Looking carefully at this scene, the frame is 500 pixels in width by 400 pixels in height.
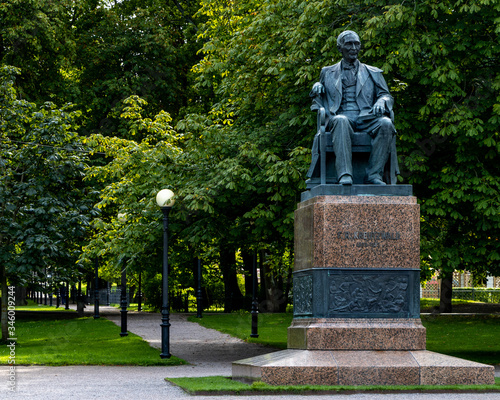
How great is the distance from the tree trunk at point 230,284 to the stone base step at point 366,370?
23385 mm

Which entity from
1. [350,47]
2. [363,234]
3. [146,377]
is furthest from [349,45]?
[146,377]

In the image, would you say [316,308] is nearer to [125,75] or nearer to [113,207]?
[113,207]

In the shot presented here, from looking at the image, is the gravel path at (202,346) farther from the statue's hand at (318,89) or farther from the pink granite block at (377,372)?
the statue's hand at (318,89)

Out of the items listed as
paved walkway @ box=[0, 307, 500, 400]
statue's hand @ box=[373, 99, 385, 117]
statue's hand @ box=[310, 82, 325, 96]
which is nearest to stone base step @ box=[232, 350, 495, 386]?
paved walkway @ box=[0, 307, 500, 400]

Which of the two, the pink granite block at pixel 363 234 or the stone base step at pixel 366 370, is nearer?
the stone base step at pixel 366 370

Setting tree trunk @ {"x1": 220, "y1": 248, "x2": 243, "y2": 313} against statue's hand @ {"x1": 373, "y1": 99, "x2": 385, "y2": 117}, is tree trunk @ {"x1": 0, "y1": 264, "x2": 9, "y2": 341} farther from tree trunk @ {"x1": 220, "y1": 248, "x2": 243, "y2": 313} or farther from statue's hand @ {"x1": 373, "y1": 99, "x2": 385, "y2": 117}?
tree trunk @ {"x1": 220, "y1": 248, "x2": 243, "y2": 313}

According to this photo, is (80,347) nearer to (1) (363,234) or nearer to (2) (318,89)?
(2) (318,89)

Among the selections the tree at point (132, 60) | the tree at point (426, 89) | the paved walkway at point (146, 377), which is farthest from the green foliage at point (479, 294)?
the tree at point (426, 89)

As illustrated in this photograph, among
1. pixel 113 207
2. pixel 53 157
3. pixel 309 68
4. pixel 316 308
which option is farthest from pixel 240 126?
pixel 113 207

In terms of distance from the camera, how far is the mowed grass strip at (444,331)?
1931 cm

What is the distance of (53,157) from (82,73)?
12.2 meters

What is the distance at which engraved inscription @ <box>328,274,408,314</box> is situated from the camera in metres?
10.4

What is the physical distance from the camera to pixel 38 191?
19797 mm

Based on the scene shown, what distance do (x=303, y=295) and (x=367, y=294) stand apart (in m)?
0.96
